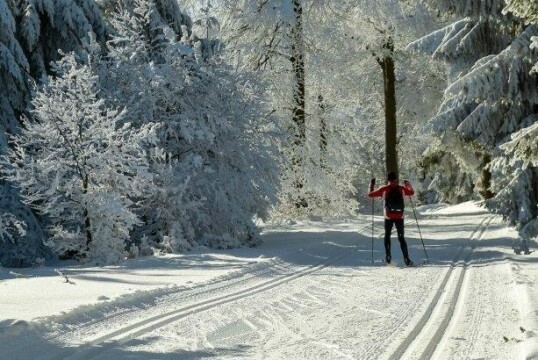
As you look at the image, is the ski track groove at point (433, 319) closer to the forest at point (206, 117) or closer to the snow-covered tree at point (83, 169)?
the forest at point (206, 117)

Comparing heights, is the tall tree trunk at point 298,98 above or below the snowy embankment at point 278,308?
above

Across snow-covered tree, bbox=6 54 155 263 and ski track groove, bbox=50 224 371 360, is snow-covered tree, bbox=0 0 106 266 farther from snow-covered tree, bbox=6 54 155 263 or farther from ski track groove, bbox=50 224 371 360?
ski track groove, bbox=50 224 371 360

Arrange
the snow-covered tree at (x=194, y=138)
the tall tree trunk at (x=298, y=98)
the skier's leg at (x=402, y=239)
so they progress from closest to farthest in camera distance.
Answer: the skier's leg at (x=402, y=239)
the snow-covered tree at (x=194, y=138)
the tall tree trunk at (x=298, y=98)

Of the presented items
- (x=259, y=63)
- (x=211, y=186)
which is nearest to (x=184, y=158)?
(x=211, y=186)

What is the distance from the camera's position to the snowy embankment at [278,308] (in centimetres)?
621

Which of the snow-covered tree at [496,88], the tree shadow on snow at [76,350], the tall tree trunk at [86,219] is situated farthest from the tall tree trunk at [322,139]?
the tree shadow on snow at [76,350]

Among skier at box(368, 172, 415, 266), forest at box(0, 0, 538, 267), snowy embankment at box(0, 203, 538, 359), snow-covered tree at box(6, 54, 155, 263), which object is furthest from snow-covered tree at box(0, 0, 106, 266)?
skier at box(368, 172, 415, 266)

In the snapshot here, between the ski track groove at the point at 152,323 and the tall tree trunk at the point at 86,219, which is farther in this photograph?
the tall tree trunk at the point at 86,219

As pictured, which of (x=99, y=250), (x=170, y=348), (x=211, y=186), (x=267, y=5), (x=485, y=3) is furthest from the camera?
(x=267, y=5)

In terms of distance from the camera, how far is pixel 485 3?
13258 millimetres

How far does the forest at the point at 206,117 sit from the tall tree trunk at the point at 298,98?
0.23ft

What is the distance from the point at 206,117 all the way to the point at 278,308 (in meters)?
9.14

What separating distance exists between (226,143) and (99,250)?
4179 millimetres

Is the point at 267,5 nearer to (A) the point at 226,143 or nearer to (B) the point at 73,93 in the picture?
(A) the point at 226,143
